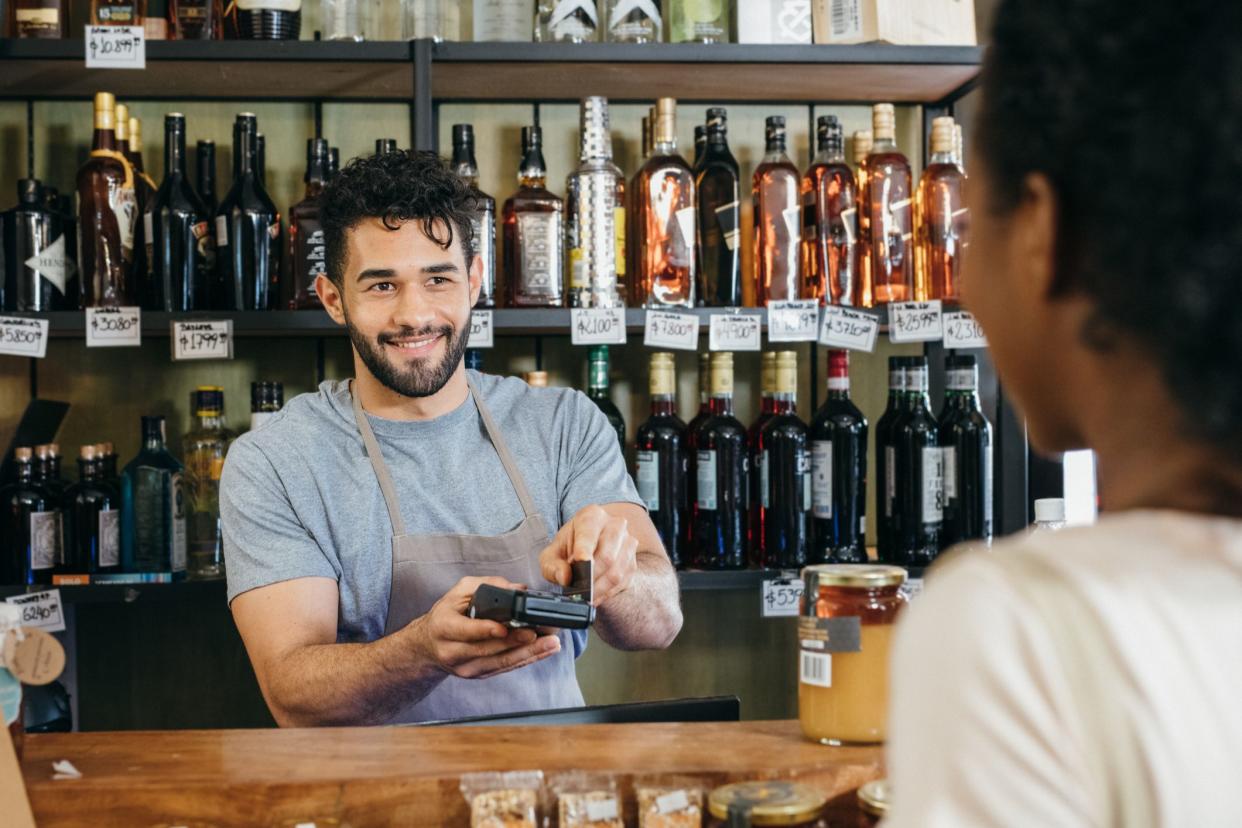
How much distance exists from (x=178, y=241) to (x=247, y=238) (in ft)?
0.38

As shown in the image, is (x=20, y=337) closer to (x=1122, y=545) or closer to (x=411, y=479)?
(x=411, y=479)

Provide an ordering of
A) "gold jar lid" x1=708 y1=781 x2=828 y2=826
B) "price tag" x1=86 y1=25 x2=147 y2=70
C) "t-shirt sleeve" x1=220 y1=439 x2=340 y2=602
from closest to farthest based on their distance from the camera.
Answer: "gold jar lid" x1=708 y1=781 x2=828 y2=826 → "t-shirt sleeve" x1=220 y1=439 x2=340 y2=602 → "price tag" x1=86 y1=25 x2=147 y2=70

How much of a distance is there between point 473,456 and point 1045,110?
1.51 m

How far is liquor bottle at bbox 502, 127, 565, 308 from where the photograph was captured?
2115mm

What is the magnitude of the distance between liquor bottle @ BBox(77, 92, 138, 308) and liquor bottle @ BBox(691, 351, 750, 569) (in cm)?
103

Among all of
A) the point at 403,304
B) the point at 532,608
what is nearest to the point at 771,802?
the point at 532,608

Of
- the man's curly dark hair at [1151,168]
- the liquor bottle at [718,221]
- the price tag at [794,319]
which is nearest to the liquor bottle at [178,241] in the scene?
the liquor bottle at [718,221]

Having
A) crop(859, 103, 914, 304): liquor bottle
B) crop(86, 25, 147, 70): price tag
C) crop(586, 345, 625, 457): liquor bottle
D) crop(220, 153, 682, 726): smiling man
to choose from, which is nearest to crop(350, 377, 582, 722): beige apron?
crop(220, 153, 682, 726): smiling man

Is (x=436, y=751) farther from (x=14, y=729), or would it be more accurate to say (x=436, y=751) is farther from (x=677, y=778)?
(x=14, y=729)

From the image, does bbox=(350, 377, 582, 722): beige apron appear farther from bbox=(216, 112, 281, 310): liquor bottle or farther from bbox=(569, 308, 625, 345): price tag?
bbox=(216, 112, 281, 310): liquor bottle

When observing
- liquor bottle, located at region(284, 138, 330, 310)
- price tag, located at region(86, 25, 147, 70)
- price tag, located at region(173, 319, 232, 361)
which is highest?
price tag, located at region(86, 25, 147, 70)

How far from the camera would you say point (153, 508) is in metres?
2.12

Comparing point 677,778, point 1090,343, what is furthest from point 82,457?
point 1090,343

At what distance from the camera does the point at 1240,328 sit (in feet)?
1.31
